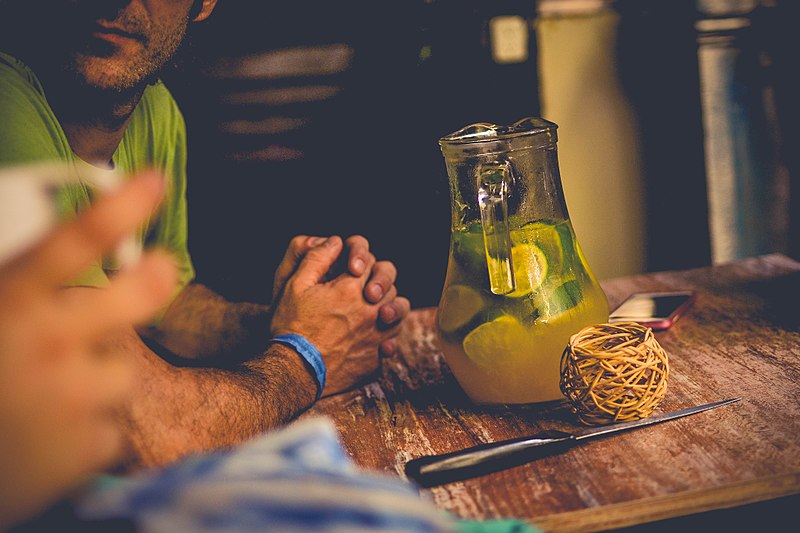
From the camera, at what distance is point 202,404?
1063mm

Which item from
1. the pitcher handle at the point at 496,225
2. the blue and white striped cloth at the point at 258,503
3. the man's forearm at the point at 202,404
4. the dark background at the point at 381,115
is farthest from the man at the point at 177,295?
the dark background at the point at 381,115

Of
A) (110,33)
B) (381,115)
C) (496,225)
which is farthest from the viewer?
(381,115)

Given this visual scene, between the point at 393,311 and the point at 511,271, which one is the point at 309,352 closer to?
the point at 393,311

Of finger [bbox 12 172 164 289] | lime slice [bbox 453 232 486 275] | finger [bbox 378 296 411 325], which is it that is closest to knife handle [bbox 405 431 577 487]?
lime slice [bbox 453 232 486 275]

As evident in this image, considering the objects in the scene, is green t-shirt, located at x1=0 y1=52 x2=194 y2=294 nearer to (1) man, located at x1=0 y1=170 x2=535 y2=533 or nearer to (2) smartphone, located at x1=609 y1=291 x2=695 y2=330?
(1) man, located at x1=0 y1=170 x2=535 y2=533

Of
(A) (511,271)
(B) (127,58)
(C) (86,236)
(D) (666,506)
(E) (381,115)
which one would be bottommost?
(D) (666,506)

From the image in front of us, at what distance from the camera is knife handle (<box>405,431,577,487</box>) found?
0.90 metres

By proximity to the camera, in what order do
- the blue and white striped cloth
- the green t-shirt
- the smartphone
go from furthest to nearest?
the smartphone → the green t-shirt → the blue and white striped cloth

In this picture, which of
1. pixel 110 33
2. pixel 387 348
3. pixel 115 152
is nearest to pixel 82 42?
pixel 110 33

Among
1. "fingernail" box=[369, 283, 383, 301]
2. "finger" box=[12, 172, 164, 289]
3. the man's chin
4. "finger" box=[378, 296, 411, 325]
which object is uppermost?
the man's chin

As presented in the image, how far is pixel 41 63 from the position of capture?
1426mm

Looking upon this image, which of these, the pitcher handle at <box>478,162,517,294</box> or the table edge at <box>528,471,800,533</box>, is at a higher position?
the pitcher handle at <box>478,162,517,294</box>

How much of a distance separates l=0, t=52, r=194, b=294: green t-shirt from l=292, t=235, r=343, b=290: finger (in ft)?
1.16

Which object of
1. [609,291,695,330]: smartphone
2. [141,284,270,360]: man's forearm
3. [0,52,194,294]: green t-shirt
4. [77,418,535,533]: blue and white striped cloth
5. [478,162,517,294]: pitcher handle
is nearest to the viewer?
[77,418,535,533]: blue and white striped cloth
